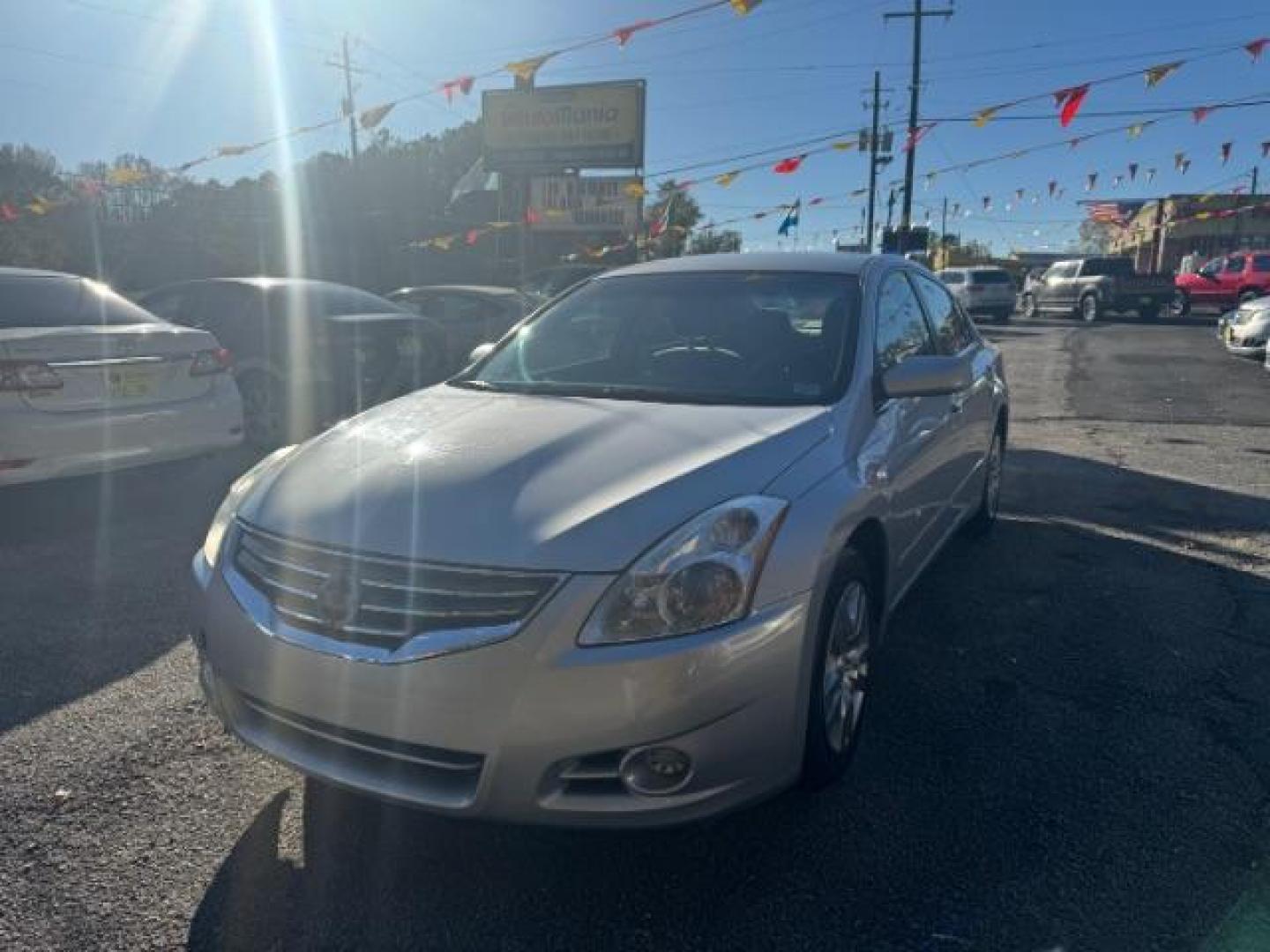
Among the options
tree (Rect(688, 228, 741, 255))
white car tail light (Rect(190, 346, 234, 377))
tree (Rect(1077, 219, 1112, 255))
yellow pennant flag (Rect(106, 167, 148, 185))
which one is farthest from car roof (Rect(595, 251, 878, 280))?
tree (Rect(1077, 219, 1112, 255))

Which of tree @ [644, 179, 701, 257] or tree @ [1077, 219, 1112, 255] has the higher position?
tree @ [1077, 219, 1112, 255]

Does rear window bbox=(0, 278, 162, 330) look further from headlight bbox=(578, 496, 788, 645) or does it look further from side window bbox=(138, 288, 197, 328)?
headlight bbox=(578, 496, 788, 645)

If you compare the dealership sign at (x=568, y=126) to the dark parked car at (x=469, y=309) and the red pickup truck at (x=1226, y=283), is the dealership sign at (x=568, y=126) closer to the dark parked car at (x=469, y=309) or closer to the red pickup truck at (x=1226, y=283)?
the dark parked car at (x=469, y=309)

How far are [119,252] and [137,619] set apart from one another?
93.3 feet

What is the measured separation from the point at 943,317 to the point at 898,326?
1.08 meters

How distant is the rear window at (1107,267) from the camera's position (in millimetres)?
27844

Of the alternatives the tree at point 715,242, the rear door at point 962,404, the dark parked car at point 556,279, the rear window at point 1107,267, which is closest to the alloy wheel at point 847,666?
the rear door at point 962,404

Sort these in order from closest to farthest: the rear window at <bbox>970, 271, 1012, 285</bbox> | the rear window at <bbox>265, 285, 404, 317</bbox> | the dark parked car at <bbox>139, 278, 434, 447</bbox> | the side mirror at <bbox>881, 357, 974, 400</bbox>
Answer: the side mirror at <bbox>881, 357, 974, 400</bbox>, the dark parked car at <bbox>139, 278, 434, 447</bbox>, the rear window at <bbox>265, 285, 404, 317</bbox>, the rear window at <bbox>970, 271, 1012, 285</bbox>

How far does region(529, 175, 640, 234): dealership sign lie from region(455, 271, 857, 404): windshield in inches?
854

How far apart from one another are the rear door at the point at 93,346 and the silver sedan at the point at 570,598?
9.45 ft

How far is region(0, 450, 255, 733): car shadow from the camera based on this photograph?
143 inches

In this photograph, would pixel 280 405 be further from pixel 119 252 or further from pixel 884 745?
pixel 119 252

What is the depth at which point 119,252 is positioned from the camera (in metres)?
28.2

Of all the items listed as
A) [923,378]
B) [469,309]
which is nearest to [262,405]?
[469,309]
